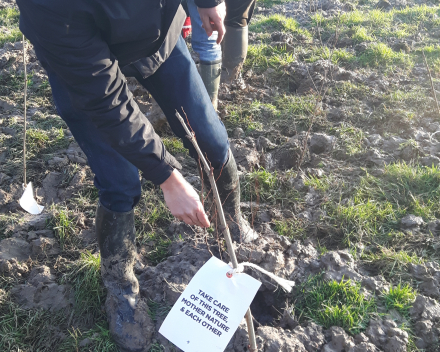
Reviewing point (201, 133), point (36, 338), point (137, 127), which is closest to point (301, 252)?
point (201, 133)

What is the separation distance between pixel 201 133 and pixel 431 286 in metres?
1.47

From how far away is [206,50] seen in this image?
2.76m

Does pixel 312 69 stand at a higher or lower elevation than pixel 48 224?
higher

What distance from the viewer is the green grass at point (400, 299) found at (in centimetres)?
192

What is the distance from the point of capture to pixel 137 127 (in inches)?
55.0

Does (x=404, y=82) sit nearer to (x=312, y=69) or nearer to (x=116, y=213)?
(x=312, y=69)

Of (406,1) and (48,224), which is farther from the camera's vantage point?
(406,1)

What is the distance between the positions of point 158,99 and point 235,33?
5.24 ft

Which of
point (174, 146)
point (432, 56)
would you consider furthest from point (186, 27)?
point (432, 56)

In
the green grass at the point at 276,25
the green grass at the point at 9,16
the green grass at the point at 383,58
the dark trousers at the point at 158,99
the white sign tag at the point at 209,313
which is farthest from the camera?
the green grass at the point at 9,16

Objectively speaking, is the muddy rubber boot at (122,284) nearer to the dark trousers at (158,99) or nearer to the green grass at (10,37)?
the dark trousers at (158,99)

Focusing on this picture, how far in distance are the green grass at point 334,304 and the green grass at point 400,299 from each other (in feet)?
0.25

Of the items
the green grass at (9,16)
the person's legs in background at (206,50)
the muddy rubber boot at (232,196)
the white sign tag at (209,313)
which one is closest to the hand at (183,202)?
the white sign tag at (209,313)

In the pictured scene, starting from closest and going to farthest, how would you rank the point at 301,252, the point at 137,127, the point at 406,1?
the point at 137,127
the point at 301,252
the point at 406,1
